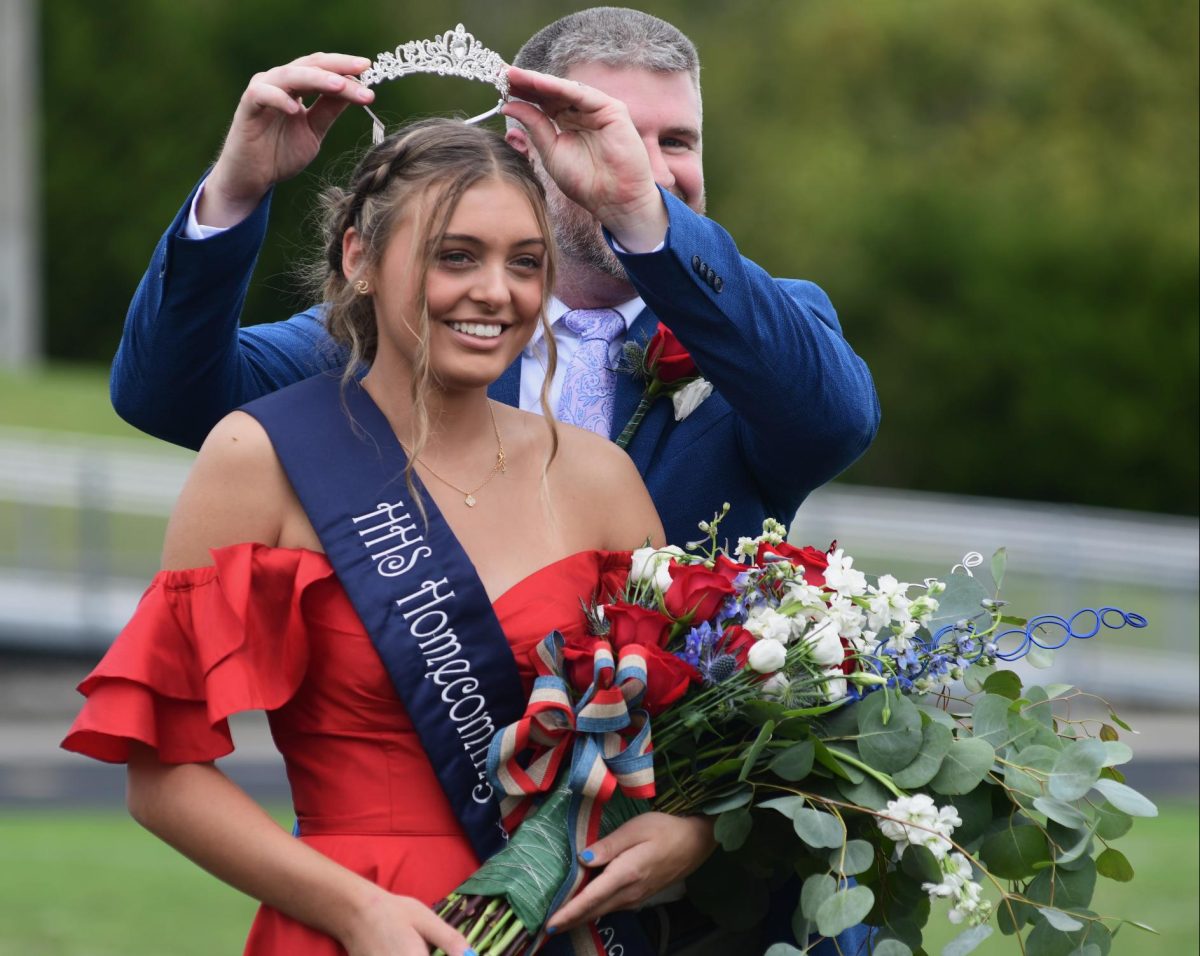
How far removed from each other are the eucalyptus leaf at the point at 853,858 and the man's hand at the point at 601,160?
2.98 feet

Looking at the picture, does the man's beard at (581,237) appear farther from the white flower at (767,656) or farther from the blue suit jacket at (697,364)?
the white flower at (767,656)

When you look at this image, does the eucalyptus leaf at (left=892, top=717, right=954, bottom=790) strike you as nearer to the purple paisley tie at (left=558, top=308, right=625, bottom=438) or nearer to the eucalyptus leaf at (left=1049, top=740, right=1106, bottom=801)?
the eucalyptus leaf at (left=1049, top=740, right=1106, bottom=801)

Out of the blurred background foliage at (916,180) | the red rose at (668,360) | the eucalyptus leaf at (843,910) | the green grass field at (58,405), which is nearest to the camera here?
the eucalyptus leaf at (843,910)

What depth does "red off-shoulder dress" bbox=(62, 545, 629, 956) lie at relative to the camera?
2635 mm

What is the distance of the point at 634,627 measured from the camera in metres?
2.71

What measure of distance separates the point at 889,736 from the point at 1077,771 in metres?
0.28

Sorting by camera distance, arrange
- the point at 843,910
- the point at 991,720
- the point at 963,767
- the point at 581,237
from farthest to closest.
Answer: the point at 581,237 < the point at 991,720 < the point at 963,767 < the point at 843,910

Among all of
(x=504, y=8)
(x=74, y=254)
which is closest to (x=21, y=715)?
(x=74, y=254)

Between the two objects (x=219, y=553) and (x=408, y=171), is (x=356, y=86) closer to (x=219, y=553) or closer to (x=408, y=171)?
(x=408, y=171)

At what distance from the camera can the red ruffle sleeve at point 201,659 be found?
2.62 meters

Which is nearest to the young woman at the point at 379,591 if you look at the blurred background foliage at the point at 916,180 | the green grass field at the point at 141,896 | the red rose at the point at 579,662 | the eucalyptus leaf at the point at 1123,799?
the red rose at the point at 579,662

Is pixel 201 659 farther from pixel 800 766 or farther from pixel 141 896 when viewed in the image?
pixel 141 896

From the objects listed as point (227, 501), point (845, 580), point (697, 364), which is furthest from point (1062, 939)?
point (227, 501)

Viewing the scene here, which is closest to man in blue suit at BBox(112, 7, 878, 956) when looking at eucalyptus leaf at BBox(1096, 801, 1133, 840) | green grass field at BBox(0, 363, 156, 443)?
eucalyptus leaf at BBox(1096, 801, 1133, 840)
